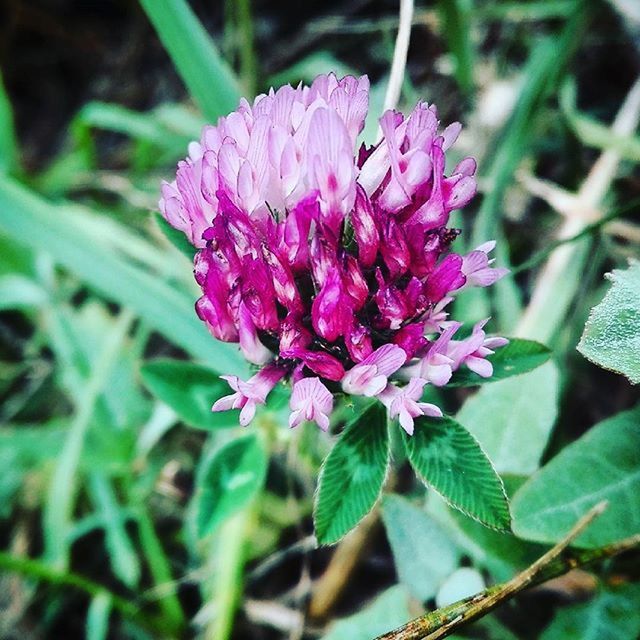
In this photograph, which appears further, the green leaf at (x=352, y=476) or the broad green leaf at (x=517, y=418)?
the broad green leaf at (x=517, y=418)

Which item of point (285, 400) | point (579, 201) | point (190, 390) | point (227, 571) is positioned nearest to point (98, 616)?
point (227, 571)

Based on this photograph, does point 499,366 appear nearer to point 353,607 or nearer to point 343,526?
point 343,526

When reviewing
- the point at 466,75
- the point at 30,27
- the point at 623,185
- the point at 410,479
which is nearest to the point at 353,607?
the point at 410,479

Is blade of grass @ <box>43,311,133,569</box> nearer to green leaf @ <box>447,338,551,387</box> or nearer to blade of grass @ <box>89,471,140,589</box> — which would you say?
blade of grass @ <box>89,471,140,589</box>

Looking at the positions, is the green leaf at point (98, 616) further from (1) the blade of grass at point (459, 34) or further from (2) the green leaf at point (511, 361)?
(1) the blade of grass at point (459, 34)

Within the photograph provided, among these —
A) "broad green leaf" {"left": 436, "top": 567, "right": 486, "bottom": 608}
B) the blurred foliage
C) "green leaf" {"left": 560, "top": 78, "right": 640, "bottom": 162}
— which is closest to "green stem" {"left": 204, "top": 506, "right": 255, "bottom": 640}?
the blurred foliage

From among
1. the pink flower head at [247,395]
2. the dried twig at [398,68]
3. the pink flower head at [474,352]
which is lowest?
the pink flower head at [474,352]

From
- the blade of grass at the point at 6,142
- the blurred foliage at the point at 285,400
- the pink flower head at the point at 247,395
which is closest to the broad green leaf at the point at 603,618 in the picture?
the blurred foliage at the point at 285,400
